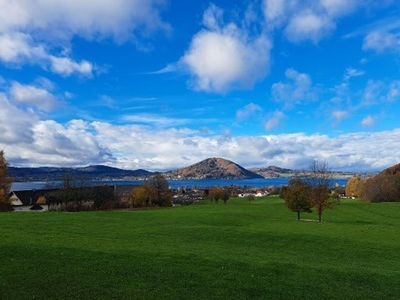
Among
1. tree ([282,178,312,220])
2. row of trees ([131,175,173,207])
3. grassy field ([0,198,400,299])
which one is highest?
row of trees ([131,175,173,207])

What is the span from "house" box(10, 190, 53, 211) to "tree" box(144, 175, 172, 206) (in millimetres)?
25070

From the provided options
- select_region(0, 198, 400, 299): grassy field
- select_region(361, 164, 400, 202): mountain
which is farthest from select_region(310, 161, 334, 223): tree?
select_region(361, 164, 400, 202): mountain

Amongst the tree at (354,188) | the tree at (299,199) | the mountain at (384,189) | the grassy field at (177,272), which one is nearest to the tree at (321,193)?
the tree at (299,199)

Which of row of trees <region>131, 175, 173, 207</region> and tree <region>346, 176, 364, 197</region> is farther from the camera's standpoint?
tree <region>346, 176, 364, 197</region>

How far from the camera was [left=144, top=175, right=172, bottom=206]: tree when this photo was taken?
110500mm

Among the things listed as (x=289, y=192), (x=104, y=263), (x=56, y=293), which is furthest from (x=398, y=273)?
(x=289, y=192)

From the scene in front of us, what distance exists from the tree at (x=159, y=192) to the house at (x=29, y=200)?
25070 millimetres

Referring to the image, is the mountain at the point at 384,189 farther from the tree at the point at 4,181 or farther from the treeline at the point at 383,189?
the tree at the point at 4,181

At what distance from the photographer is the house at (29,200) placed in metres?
97.2

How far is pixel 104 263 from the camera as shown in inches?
626

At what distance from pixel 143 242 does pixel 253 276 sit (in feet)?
29.5

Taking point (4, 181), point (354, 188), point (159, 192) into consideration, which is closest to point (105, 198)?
point (159, 192)

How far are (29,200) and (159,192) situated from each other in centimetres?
3130

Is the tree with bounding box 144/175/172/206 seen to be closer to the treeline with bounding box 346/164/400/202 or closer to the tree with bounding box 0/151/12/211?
the tree with bounding box 0/151/12/211
